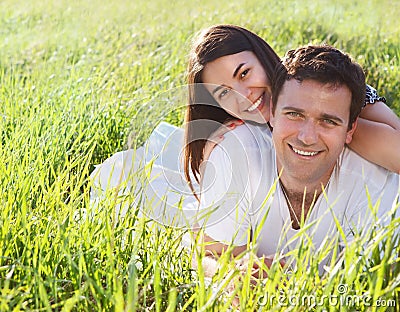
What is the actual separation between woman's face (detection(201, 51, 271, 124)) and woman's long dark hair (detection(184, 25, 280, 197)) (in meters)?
0.03

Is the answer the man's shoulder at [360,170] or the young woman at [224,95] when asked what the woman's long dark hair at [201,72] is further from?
the man's shoulder at [360,170]

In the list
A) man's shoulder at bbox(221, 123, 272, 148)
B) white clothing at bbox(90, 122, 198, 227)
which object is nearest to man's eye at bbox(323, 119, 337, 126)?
man's shoulder at bbox(221, 123, 272, 148)

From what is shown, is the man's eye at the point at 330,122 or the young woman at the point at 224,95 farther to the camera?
the young woman at the point at 224,95

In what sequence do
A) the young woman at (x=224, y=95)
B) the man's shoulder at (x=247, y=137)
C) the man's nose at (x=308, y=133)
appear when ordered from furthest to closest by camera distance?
the young woman at (x=224, y=95)
the man's shoulder at (x=247, y=137)
the man's nose at (x=308, y=133)

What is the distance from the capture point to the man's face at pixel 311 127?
8.09 feet

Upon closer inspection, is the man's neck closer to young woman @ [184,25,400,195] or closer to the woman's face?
young woman @ [184,25,400,195]

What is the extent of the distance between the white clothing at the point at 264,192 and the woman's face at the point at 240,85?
136 mm

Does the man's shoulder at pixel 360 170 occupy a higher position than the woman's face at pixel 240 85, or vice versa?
the woman's face at pixel 240 85

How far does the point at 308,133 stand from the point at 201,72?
2.33 ft

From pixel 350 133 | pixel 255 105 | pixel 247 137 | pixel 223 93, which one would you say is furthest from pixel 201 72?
pixel 350 133

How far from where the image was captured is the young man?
248 cm

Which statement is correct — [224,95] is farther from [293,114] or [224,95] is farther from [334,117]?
[334,117]

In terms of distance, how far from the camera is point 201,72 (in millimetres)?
2994

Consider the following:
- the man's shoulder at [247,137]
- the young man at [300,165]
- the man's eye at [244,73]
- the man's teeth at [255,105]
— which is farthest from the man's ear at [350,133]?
the man's eye at [244,73]
